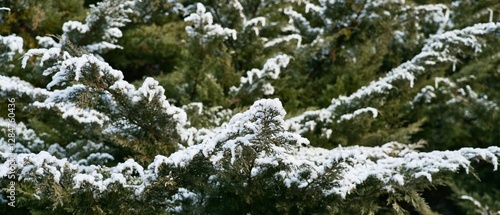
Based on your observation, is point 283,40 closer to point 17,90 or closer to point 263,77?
point 263,77

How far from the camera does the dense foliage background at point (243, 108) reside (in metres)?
2.23

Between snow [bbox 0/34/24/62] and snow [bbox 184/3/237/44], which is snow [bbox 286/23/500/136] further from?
snow [bbox 0/34/24/62]

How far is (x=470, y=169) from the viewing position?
241cm

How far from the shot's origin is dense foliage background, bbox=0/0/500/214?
7.33 ft

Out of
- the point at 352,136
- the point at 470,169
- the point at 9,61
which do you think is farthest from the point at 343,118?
the point at 9,61

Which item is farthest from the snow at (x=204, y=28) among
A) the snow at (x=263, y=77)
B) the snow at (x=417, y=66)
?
the snow at (x=417, y=66)

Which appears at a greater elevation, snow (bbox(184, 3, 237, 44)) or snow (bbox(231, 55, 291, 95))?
snow (bbox(184, 3, 237, 44))

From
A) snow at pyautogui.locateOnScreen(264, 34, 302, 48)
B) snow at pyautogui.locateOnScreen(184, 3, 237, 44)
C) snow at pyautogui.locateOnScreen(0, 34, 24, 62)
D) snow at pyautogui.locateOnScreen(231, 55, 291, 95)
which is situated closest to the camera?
snow at pyautogui.locateOnScreen(0, 34, 24, 62)

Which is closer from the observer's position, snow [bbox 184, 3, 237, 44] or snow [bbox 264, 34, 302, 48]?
snow [bbox 184, 3, 237, 44]

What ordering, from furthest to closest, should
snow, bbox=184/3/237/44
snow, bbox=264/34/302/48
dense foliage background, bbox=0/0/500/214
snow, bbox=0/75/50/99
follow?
1. snow, bbox=264/34/302/48
2. snow, bbox=184/3/237/44
3. snow, bbox=0/75/50/99
4. dense foliage background, bbox=0/0/500/214

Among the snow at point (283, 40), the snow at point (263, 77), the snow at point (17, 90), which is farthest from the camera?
the snow at point (283, 40)

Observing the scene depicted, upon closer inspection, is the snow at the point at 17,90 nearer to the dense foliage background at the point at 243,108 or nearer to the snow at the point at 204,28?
the dense foliage background at the point at 243,108

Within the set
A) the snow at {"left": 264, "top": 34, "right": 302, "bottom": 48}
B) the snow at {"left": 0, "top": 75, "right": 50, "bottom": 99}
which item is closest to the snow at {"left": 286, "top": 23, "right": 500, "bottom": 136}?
the snow at {"left": 264, "top": 34, "right": 302, "bottom": 48}

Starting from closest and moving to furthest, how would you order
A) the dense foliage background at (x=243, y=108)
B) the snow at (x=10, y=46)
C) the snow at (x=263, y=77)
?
the dense foliage background at (x=243, y=108) → the snow at (x=10, y=46) → the snow at (x=263, y=77)
